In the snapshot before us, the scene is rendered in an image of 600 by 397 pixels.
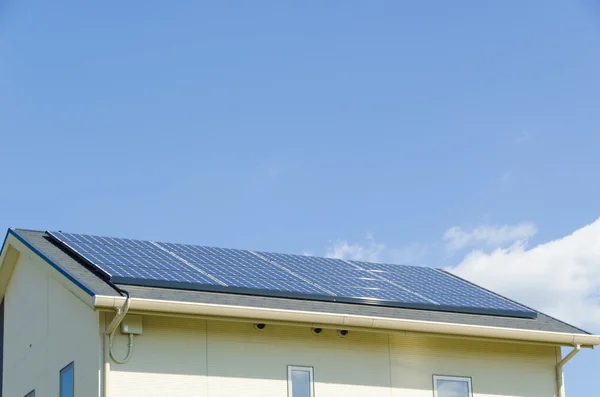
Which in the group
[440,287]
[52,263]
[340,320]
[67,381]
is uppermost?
[440,287]

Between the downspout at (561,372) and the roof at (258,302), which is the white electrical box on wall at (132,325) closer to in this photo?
the roof at (258,302)

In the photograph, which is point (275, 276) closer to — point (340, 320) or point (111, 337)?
point (340, 320)

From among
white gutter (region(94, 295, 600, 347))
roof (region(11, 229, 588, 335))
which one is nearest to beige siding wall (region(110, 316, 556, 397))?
roof (region(11, 229, 588, 335))

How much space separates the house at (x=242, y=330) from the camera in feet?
62.8

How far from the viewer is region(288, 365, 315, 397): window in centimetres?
2042

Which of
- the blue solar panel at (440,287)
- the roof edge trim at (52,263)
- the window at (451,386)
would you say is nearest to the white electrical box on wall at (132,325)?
the roof edge trim at (52,263)

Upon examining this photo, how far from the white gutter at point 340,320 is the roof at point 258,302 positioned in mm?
224

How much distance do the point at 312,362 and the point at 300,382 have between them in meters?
0.46

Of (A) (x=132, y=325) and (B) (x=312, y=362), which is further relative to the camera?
(B) (x=312, y=362)

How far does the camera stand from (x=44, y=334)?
21797 millimetres

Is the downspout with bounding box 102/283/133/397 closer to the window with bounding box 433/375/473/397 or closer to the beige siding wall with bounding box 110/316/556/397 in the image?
the beige siding wall with bounding box 110/316/556/397

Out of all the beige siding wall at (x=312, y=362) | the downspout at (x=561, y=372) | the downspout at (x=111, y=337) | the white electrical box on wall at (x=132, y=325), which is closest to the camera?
the downspout at (x=111, y=337)

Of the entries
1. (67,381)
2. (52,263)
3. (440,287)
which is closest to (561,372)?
(440,287)

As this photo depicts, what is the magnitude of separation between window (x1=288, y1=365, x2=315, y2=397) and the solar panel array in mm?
1401
